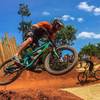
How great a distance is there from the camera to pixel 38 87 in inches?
978

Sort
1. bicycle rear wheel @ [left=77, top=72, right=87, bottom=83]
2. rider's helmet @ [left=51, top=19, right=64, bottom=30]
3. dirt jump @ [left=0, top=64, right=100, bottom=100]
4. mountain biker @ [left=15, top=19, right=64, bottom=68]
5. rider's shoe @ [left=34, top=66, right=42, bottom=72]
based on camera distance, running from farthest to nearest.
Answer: bicycle rear wheel @ [left=77, top=72, right=87, bottom=83] < dirt jump @ [left=0, top=64, right=100, bottom=100] < mountain biker @ [left=15, top=19, right=64, bottom=68] < rider's shoe @ [left=34, top=66, right=42, bottom=72] < rider's helmet @ [left=51, top=19, right=64, bottom=30]

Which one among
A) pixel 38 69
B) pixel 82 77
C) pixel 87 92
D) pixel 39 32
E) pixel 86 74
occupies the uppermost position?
pixel 39 32

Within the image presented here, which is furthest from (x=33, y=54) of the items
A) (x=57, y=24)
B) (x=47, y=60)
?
(x=57, y=24)

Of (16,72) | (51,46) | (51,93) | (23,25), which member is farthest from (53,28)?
(23,25)

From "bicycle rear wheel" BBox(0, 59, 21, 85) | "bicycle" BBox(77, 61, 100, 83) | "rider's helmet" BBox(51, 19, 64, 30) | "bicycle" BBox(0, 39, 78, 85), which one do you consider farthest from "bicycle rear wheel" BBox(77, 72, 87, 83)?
"rider's helmet" BBox(51, 19, 64, 30)

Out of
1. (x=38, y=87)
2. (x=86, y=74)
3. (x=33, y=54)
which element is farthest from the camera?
(x=86, y=74)

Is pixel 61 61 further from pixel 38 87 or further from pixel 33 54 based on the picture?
pixel 38 87

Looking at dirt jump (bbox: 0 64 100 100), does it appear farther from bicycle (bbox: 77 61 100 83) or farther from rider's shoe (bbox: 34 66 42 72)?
rider's shoe (bbox: 34 66 42 72)

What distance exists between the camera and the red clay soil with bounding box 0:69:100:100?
20.5m

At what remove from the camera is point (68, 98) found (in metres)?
21.5

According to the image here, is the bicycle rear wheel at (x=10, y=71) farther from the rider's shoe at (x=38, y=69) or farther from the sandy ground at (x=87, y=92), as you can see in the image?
the sandy ground at (x=87, y=92)

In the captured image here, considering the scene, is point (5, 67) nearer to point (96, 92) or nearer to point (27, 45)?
point (27, 45)

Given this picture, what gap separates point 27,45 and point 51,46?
656mm

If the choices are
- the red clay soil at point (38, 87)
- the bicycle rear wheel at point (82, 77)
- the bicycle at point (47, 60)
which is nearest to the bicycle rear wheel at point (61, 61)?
the bicycle at point (47, 60)
